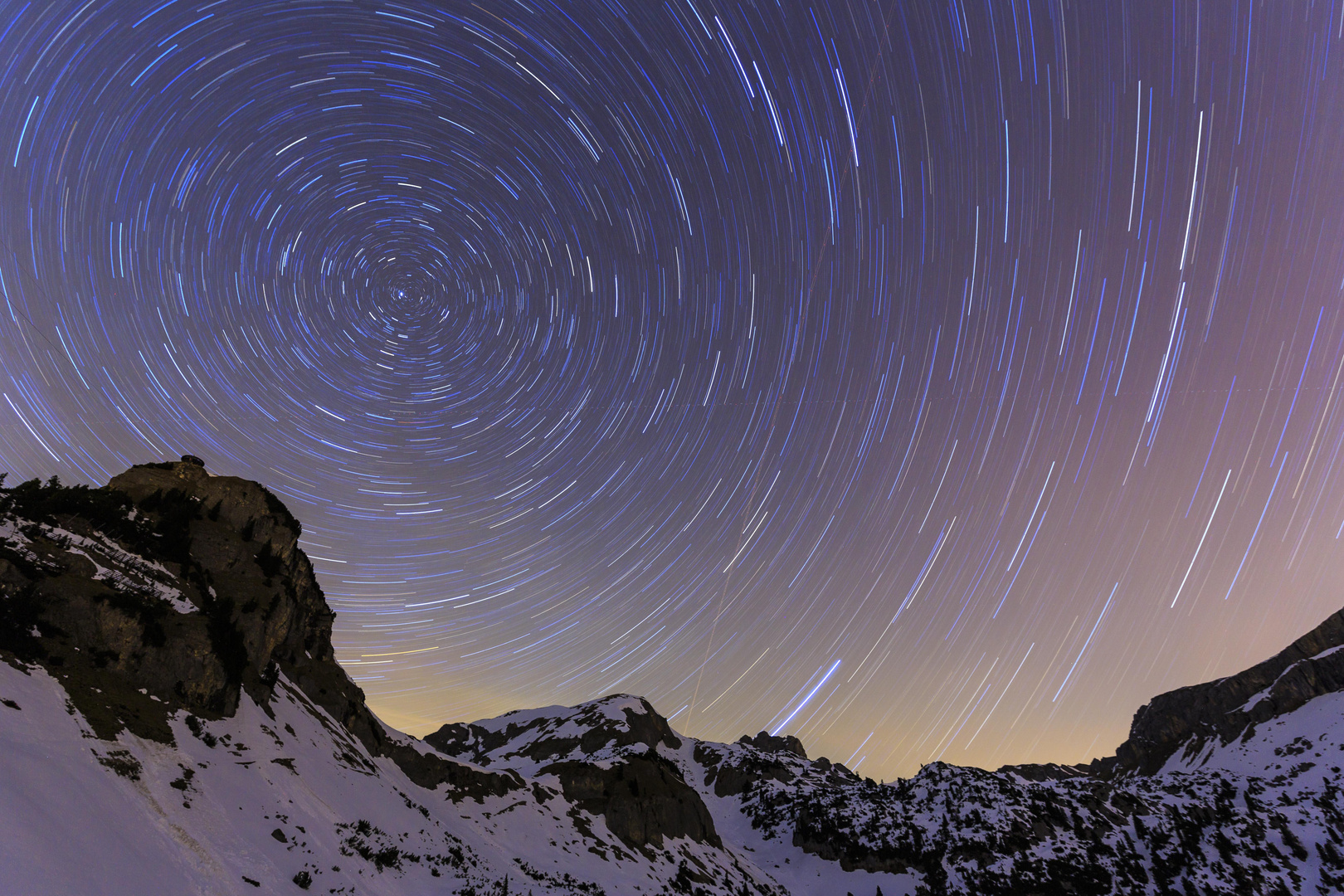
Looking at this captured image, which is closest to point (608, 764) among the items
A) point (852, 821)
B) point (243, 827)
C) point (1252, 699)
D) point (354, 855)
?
point (852, 821)

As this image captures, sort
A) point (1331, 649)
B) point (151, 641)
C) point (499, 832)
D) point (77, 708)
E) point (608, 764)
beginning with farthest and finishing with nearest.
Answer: point (1331, 649) → point (608, 764) → point (499, 832) → point (151, 641) → point (77, 708)

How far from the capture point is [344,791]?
1185 inches

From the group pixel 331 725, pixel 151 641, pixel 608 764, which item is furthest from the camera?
pixel 608 764

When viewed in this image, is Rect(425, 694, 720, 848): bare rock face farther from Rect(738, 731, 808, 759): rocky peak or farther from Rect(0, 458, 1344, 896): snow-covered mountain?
Rect(738, 731, 808, 759): rocky peak

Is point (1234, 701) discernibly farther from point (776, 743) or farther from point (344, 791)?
point (344, 791)

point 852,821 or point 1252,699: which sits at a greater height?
point 852,821

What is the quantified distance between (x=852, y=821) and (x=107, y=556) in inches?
3799

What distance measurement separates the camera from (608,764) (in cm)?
7256

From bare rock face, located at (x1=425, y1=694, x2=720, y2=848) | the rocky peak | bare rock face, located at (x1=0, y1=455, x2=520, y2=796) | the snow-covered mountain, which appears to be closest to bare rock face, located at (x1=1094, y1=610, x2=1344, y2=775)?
the snow-covered mountain

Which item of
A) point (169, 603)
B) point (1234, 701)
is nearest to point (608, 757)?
point (169, 603)

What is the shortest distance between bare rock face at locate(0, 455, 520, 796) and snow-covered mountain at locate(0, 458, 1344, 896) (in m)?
0.16

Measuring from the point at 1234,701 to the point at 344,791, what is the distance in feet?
659

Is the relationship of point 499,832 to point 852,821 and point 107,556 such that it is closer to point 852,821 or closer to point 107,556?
point 107,556

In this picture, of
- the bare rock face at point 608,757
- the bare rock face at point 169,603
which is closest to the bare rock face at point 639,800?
the bare rock face at point 608,757
